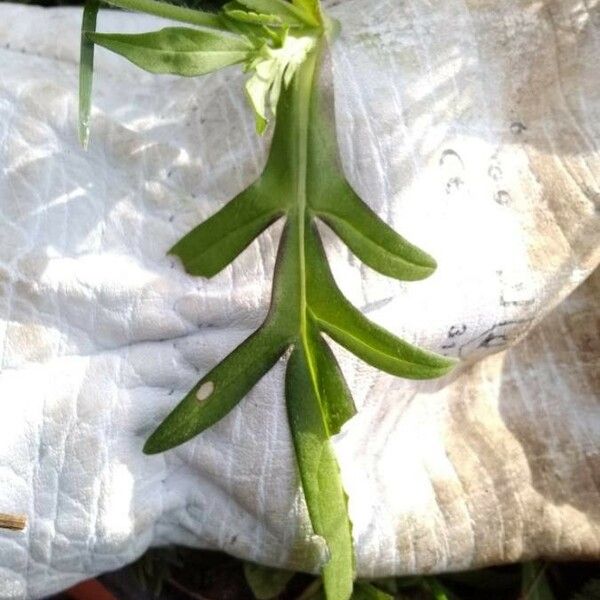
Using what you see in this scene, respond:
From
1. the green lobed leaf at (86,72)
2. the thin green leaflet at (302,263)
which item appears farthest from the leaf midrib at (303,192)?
the green lobed leaf at (86,72)

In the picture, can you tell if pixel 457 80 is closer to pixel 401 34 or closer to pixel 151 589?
pixel 401 34

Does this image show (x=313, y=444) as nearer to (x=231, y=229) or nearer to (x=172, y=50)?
(x=231, y=229)

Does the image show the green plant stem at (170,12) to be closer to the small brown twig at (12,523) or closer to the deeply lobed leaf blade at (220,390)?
the deeply lobed leaf blade at (220,390)

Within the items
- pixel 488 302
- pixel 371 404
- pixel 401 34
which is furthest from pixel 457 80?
pixel 371 404

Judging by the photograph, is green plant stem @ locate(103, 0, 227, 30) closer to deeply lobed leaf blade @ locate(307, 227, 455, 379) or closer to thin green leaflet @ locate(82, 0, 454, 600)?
thin green leaflet @ locate(82, 0, 454, 600)

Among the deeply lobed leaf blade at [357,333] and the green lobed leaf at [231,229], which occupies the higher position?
the green lobed leaf at [231,229]

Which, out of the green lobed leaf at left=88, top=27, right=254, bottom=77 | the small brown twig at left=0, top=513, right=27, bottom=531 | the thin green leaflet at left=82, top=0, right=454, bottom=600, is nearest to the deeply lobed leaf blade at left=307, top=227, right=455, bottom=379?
the thin green leaflet at left=82, top=0, right=454, bottom=600

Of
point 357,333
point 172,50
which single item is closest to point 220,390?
point 357,333
